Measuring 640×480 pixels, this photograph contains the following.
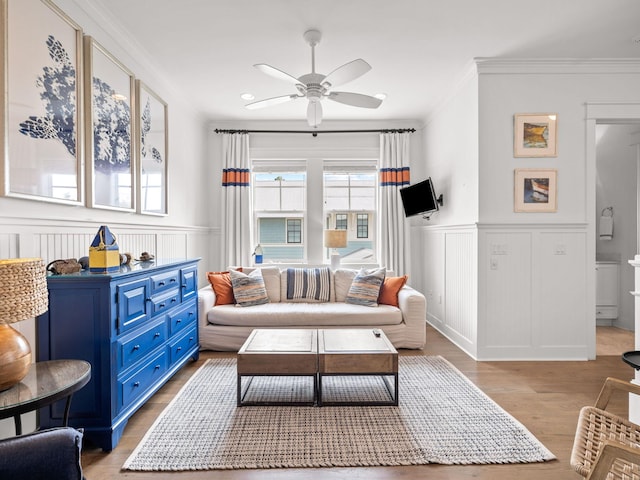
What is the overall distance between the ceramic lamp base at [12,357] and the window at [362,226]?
170 inches

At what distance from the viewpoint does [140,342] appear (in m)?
2.38

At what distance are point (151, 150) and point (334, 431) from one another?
2.93 meters

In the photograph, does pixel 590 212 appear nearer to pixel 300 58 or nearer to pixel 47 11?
pixel 300 58

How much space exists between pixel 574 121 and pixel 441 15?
179cm

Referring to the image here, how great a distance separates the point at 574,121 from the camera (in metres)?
3.48

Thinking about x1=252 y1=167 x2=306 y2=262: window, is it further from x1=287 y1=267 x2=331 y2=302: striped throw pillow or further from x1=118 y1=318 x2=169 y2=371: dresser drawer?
x1=118 y1=318 x2=169 y2=371: dresser drawer

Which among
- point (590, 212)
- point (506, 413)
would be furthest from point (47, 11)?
point (590, 212)

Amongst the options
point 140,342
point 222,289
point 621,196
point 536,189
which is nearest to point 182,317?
point 140,342

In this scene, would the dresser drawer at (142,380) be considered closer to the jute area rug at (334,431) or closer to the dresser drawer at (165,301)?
the jute area rug at (334,431)

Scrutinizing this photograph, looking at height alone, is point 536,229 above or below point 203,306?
above

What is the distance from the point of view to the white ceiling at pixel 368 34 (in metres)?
2.61

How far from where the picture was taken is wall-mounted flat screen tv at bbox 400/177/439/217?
14.5ft

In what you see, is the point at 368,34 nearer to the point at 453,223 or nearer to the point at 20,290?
the point at 453,223

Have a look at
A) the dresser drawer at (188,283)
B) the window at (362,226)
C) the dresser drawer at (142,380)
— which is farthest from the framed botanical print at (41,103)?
the window at (362,226)
